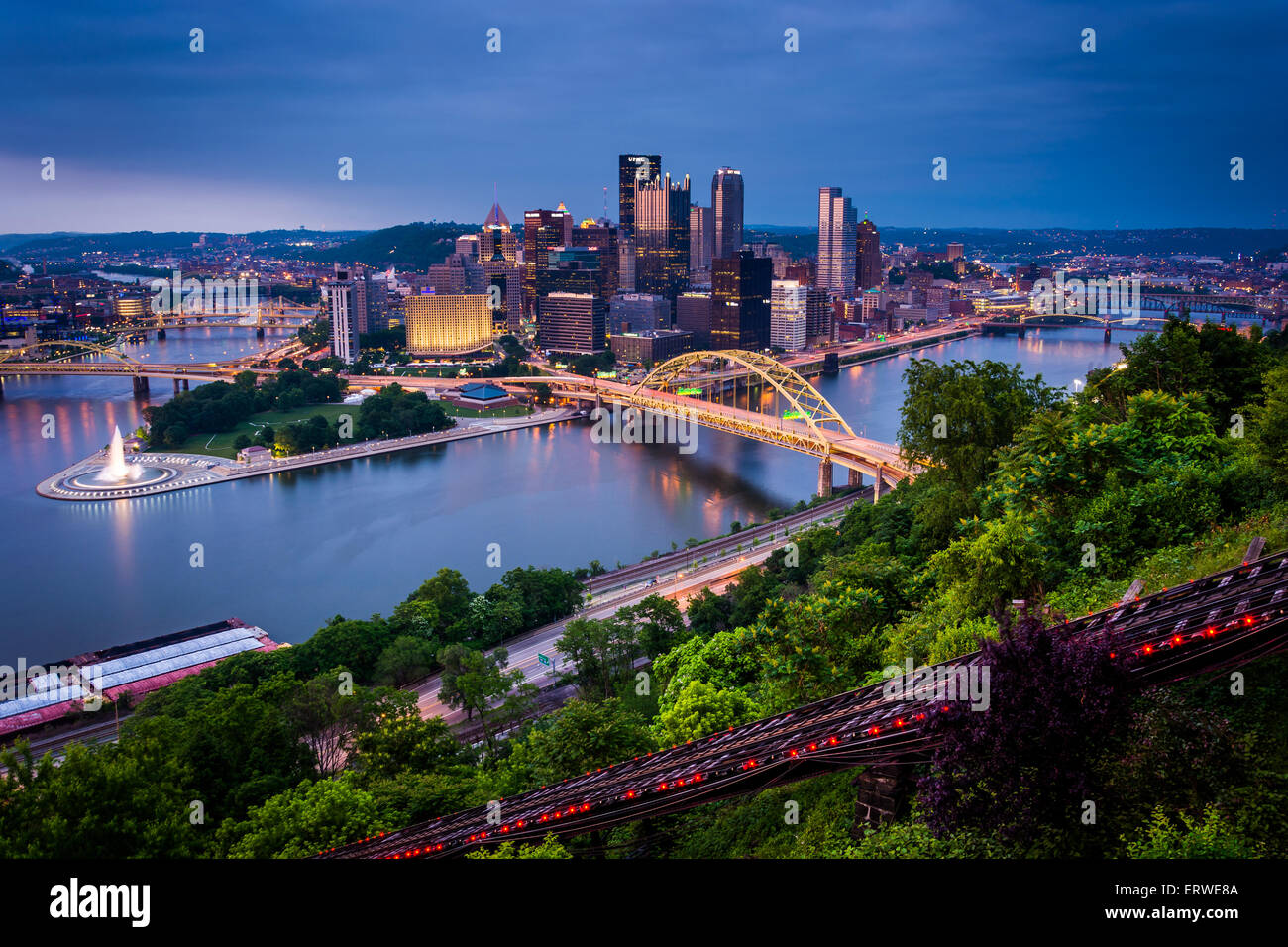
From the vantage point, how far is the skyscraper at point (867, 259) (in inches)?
2712

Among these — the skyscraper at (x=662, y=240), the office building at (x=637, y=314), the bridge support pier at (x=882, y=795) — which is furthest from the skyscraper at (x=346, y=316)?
the bridge support pier at (x=882, y=795)

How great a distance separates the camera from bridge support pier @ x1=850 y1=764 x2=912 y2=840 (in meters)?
3.81

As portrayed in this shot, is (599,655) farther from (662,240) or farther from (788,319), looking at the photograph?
(662,240)

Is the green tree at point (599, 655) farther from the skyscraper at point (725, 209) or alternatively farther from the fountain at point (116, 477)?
the skyscraper at point (725, 209)

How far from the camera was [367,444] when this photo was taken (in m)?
26.3

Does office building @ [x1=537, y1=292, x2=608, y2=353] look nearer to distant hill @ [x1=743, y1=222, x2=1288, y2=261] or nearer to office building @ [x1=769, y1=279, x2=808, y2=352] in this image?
office building @ [x1=769, y1=279, x2=808, y2=352]

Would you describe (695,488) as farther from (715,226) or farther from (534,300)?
(715,226)

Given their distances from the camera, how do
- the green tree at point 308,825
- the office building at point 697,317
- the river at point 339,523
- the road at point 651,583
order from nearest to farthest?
the green tree at point 308,825 < the road at point 651,583 < the river at point 339,523 < the office building at point 697,317

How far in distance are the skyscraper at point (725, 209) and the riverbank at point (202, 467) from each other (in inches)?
1776

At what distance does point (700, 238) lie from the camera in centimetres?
6994

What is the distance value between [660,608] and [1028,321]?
44.1 m

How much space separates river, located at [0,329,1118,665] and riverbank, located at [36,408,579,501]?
423mm

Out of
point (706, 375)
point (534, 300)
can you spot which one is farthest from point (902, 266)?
point (706, 375)

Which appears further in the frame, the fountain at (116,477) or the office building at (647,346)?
the office building at (647,346)
